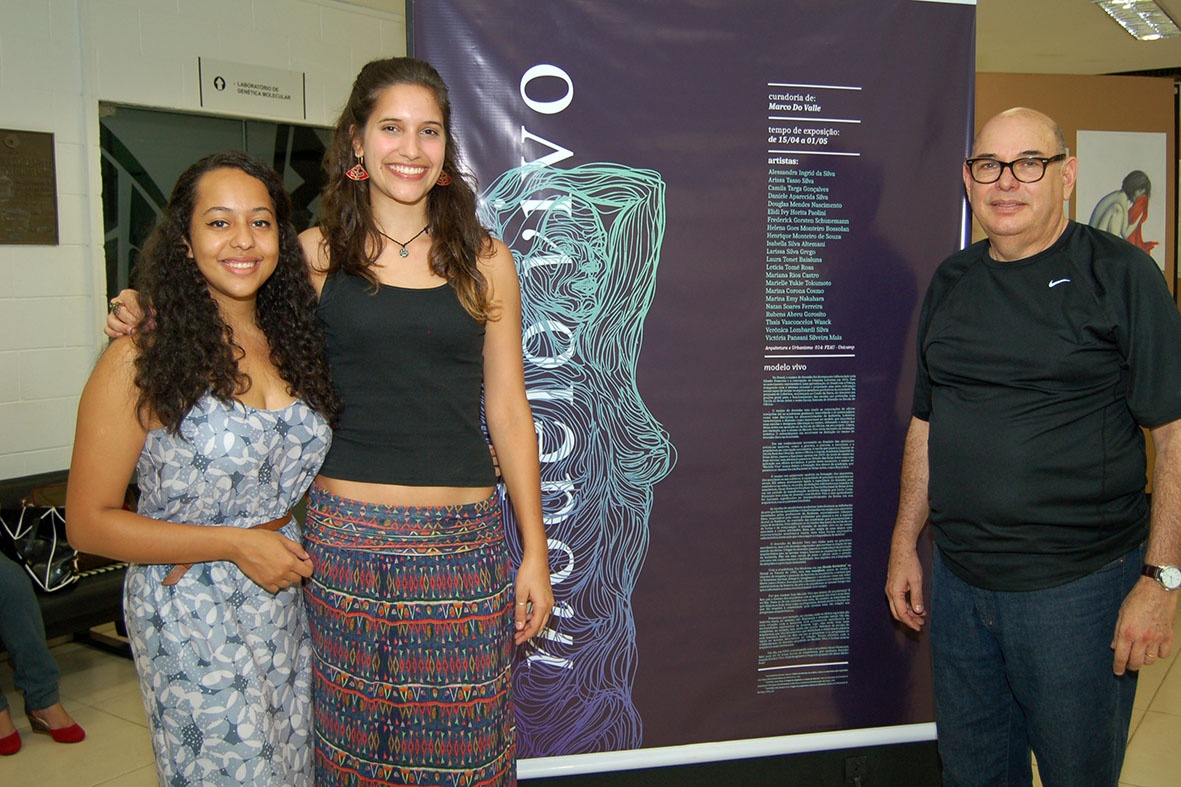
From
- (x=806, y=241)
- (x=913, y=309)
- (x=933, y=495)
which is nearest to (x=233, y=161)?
(x=806, y=241)

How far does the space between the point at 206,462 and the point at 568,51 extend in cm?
127

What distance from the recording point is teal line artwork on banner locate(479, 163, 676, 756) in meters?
2.17

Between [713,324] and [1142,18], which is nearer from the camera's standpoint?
[713,324]

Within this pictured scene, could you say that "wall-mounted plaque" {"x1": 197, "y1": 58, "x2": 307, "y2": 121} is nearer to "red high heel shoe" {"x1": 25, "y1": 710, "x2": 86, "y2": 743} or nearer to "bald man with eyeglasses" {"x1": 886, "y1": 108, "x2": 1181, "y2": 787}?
"red high heel shoe" {"x1": 25, "y1": 710, "x2": 86, "y2": 743}

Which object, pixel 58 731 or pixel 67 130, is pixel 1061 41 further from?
pixel 58 731

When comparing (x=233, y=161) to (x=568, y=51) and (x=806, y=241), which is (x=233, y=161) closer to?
(x=568, y=51)

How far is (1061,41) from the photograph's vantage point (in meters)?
6.52

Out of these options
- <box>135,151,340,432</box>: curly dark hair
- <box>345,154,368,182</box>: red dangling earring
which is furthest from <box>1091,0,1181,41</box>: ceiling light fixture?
<box>135,151,340,432</box>: curly dark hair

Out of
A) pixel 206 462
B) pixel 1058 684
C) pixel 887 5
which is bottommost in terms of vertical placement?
pixel 1058 684

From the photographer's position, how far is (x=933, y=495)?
76.9 inches

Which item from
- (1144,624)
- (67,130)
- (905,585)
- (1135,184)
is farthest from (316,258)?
(1135,184)

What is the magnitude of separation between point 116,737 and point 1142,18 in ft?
22.9

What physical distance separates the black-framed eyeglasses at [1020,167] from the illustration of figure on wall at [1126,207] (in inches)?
96.2

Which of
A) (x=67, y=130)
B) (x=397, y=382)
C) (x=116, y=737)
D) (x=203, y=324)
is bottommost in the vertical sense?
(x=116, y=737)
